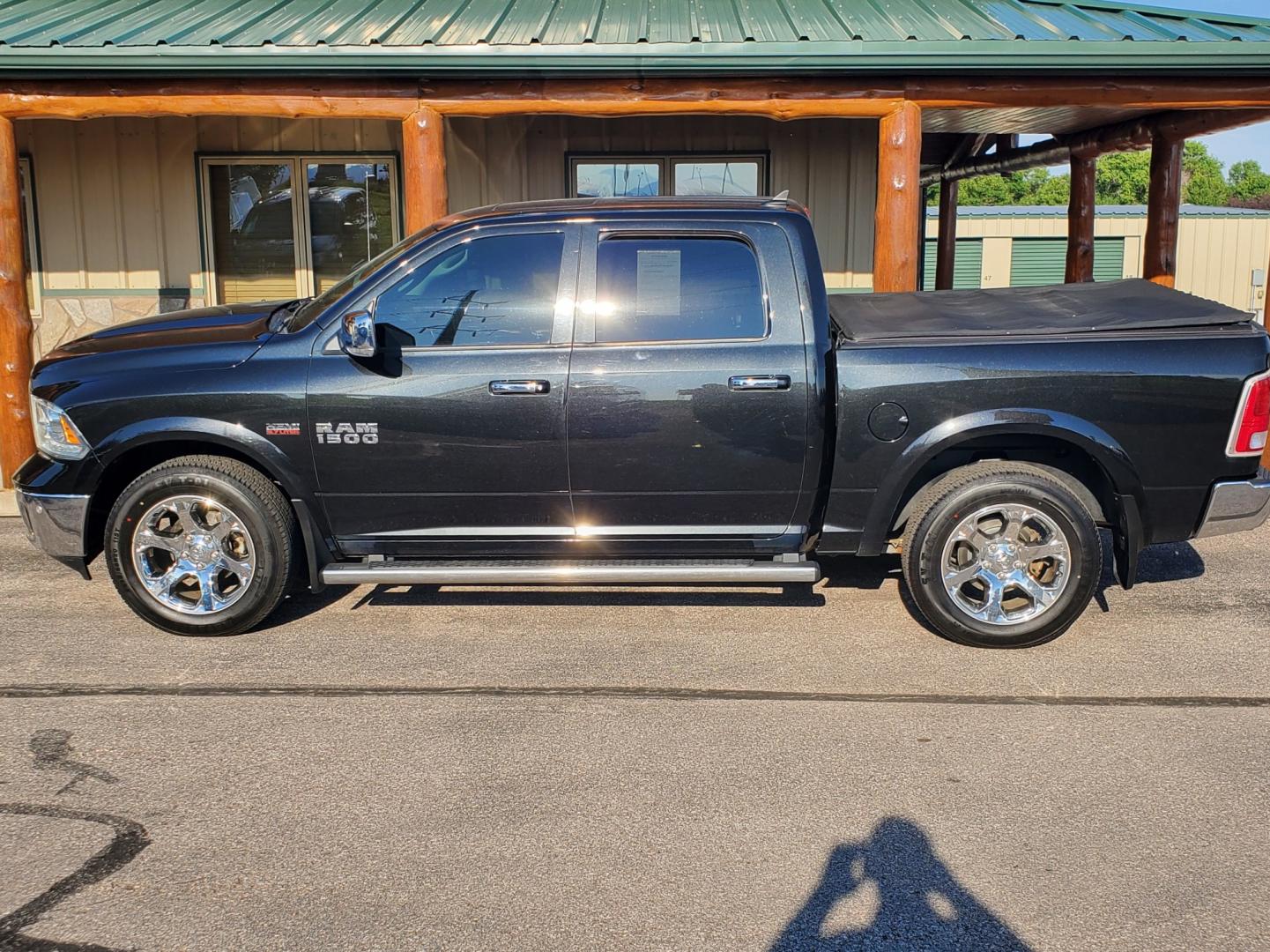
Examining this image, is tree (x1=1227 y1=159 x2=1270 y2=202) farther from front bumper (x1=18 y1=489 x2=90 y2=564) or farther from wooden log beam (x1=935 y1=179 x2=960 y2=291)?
front bumper (x1=18 y1=489 x2=90 y2=564)

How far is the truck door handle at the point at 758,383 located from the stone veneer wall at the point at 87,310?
8.45m

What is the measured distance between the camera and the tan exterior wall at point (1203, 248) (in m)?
27.6

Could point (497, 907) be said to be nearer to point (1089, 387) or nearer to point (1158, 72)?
point (1089, 387)

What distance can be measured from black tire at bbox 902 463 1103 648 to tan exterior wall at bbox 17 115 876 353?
22.8 feet

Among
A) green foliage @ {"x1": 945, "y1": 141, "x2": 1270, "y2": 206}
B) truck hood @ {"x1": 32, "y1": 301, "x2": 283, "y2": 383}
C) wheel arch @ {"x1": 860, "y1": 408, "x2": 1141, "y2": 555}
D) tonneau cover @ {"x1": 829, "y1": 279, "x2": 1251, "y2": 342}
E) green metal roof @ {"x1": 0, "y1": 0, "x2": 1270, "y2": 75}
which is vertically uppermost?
green foliage @ {"x1": 945, "y1": 141, "x2": 1270, "y2": 206}

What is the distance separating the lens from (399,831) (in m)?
3.40

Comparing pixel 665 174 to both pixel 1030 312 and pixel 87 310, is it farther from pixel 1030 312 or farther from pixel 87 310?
pixel 1030 312

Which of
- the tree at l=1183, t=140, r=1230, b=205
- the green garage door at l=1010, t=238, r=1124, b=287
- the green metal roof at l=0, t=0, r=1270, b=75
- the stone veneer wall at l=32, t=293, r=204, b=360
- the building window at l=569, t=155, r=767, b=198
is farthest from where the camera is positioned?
the tree at l=1183, t=140, r=1230, b=205

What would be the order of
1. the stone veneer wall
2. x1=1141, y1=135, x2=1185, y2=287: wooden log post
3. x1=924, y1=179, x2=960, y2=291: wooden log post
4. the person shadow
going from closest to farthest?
1. the person shadow
2. x1=1141, y1=135, x2=1185, y2=287: wooden log post
3. the stone veneer wall
4. x1=924, y1=179, x2=960, y2=291: wooden log post

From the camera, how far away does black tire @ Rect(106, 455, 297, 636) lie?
16.5 feet

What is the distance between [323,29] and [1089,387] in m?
6.49

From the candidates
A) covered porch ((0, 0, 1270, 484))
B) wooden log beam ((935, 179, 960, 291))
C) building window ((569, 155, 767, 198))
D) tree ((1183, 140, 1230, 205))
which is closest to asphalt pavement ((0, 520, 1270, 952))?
covered porch ((0, 0, 1270, 484))

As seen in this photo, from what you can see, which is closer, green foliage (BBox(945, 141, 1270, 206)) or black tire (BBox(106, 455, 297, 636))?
black tire (BBox(106, 455, 297, 636))

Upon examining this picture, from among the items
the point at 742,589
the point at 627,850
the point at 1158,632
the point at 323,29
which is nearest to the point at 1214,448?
the point at 1158,632
